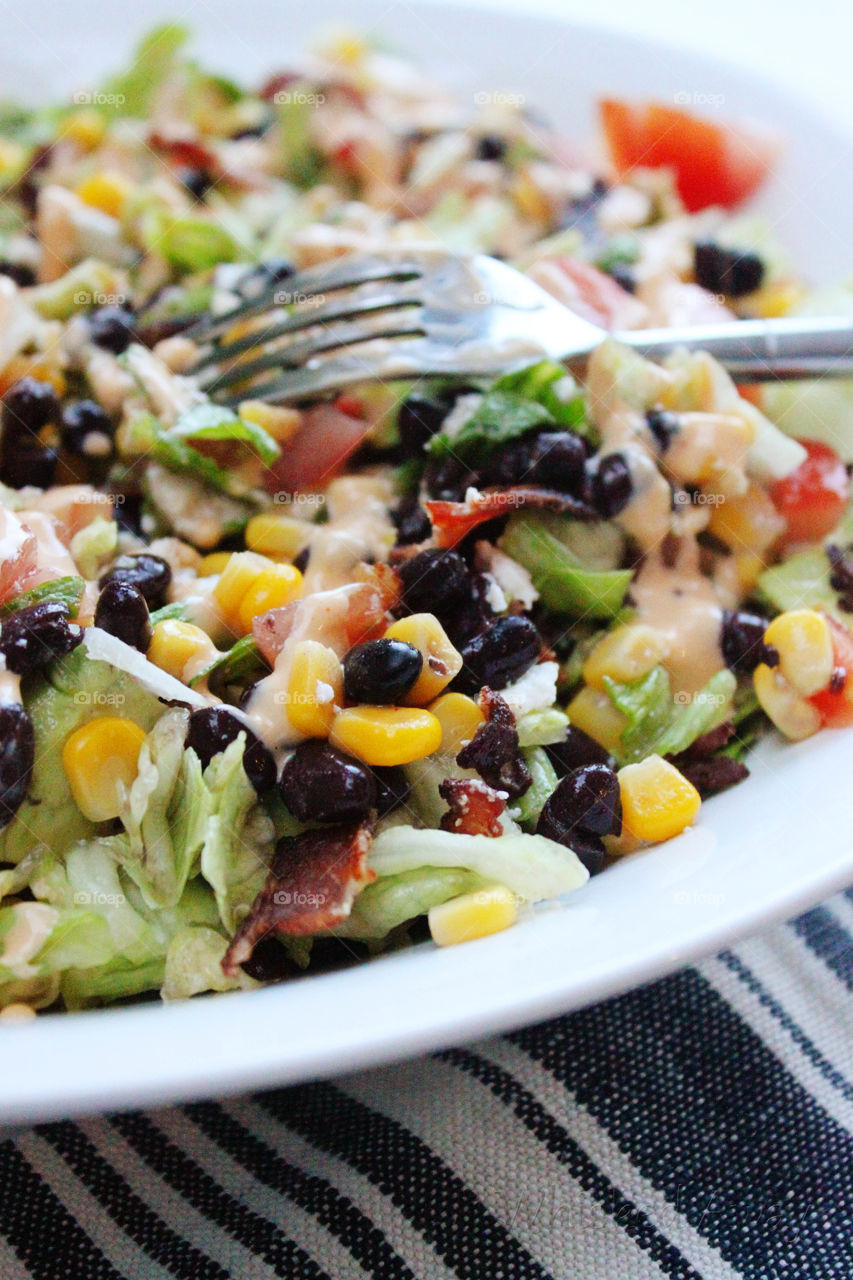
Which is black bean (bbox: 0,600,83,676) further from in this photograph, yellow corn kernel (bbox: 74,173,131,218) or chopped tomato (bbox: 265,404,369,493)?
yellow corn kernel (bbox: 74,173,131,218)

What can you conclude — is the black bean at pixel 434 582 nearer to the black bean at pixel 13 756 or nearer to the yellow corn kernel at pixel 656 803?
the yellow corn kernel at pixel 656 803

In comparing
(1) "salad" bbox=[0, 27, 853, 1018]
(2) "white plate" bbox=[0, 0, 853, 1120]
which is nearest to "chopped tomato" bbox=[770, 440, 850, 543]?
(1) "salad" bbox=[0, 27, 853, 1018]

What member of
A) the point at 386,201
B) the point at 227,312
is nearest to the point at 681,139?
the point at 386,201

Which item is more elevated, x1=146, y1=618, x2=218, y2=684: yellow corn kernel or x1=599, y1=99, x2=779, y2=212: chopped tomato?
x1=599, y1=99, x2=779, y2=212: chopped tomato

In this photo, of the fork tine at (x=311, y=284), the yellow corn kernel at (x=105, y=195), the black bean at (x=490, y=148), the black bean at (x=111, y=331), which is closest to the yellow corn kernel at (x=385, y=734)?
the fork tine at (x=311, y=284)

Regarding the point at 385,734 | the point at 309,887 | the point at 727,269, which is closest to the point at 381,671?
the point at 385,734

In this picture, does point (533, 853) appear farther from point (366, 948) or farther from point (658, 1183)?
point (658, 1183)
